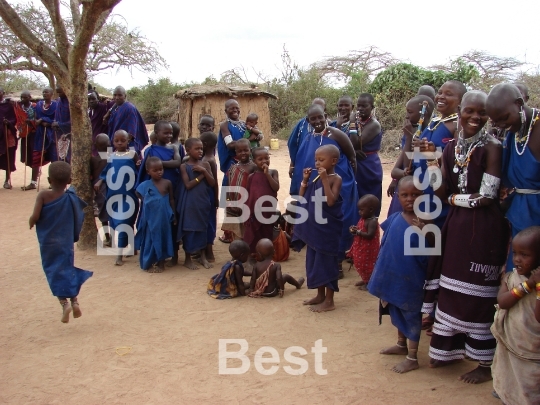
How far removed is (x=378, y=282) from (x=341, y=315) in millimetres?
965

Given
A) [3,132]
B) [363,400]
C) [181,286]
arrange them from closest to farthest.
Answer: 1. [363,400]
2. [181,286]
3. [3,132]

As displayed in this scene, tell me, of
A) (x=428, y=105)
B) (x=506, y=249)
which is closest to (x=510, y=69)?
(x=428, y=105)

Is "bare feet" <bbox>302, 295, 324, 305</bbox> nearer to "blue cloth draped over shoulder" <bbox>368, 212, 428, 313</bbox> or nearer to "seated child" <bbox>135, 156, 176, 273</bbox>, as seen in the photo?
"blue cloth draped over shoulder" <bbox>368, 212, 428, 313</bbox>

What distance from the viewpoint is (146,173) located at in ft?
18.9

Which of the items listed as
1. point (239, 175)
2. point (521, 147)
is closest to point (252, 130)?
point (239, 175)

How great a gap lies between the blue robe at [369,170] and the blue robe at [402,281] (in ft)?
7.72

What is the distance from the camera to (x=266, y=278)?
477cm

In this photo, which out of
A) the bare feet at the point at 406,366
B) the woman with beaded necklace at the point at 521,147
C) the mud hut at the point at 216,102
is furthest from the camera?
the mud hut at the point at 216,102

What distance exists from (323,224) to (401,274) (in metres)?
1.03

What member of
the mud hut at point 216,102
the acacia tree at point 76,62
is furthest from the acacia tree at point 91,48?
the acacia tree at point 76,62

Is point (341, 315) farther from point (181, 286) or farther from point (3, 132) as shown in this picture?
point (3, 132)

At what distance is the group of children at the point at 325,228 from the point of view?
2.91m

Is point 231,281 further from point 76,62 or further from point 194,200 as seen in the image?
point 76,62

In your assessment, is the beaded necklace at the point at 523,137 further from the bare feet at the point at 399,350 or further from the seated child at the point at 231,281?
the seated child at the point at 231,281
